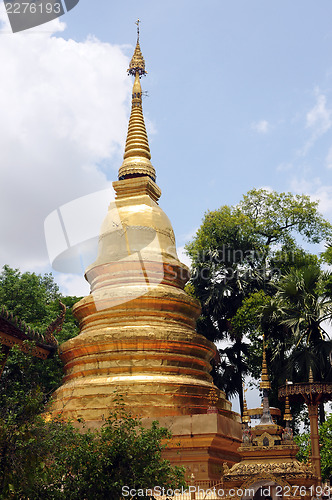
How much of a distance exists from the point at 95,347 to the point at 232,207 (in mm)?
13533

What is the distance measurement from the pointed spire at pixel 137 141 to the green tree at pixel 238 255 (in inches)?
225

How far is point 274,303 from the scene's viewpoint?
21.5m

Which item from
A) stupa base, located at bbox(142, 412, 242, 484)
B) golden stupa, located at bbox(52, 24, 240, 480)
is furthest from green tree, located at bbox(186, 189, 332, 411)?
stupa base, located at bbox(142, 412, 242, 484)

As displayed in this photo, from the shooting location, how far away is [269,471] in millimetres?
9648

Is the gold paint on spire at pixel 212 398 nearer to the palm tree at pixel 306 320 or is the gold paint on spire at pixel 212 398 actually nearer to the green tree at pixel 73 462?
the palm tree at pixel 306 320

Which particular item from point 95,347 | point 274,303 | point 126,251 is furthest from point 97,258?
point 274,303

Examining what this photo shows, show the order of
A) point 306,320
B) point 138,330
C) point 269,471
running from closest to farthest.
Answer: point 269,471
point 138,330
point 306,320

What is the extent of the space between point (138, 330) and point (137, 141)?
9.75 metres

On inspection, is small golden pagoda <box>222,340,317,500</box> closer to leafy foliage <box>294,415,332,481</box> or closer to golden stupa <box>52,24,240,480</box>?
golden stupa <box>52,24,240,480</box>

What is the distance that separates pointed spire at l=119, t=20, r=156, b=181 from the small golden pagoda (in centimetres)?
1509

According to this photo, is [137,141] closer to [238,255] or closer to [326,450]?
[238,255]

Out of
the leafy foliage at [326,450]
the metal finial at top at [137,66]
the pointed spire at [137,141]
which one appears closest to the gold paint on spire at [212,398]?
the leafy foliage at [326,450]

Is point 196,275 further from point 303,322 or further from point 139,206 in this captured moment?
point 303,322

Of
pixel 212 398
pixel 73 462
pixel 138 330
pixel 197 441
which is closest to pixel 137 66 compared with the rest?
pixel 138 330
